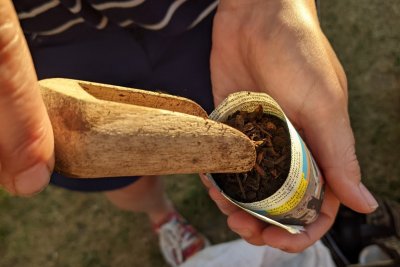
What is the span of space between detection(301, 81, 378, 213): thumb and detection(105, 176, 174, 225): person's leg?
2.30 ft

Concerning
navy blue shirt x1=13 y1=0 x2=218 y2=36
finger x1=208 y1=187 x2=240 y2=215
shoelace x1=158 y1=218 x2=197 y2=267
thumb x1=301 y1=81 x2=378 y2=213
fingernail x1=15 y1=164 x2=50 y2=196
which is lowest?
shoelace x1=158 y1=218 x2=197 y2=267

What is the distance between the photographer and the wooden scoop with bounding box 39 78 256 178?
2.01ft

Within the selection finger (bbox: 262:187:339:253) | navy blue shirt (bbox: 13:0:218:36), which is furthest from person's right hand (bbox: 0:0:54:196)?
finger (bbox: 262:187:339:253)

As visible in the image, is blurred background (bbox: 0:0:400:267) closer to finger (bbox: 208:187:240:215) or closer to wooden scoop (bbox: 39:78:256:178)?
finger (bbox: 208:187:240:215)

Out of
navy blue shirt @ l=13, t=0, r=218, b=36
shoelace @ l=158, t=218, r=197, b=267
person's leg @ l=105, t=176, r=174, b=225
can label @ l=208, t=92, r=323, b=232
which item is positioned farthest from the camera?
shoelace @ l=158, t=218, r=197, b=267

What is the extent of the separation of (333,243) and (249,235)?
57 centimetres

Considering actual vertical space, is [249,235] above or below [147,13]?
below

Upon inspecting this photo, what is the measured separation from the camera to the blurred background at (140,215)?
180 cm

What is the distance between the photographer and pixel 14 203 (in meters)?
1.89

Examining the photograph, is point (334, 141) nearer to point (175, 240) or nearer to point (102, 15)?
point (102, 15)

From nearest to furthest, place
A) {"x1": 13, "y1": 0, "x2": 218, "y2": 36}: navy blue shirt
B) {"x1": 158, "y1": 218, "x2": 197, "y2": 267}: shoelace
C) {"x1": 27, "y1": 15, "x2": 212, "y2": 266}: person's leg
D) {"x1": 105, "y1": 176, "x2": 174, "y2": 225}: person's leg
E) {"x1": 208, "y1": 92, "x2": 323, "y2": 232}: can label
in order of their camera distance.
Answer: {"x1": 208, "y1": 92, "x2": 323, "y2": 232}: can label → {"x1": 13, "y1": 0, "x2": 218, "y2": 36}: navy blue shirt → {"x1": 27, "y1": 15, "x2": 212, "y2": 266}: person's leg → {"x1": 105, "y1": 176, "x2": 174, "y2": 225}: person's leg → {"x1": 158, "y1": 218, "x2": 197, "y2": 267}: shoelace

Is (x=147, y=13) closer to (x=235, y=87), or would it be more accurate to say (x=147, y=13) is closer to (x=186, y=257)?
(x=235, y=87)

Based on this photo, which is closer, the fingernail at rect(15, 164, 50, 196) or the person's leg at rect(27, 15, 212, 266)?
the fingernail at rect(15, 164, 50, 196)

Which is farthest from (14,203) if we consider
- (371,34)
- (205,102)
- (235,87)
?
(371,34)
